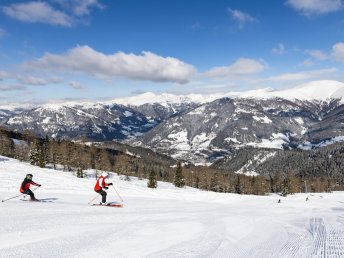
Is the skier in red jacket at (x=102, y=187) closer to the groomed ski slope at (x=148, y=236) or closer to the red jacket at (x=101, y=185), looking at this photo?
the red jacket at (x=101, y=185)

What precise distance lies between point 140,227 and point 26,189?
11659 millimetres

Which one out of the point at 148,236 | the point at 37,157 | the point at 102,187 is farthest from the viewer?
the point at 37,157

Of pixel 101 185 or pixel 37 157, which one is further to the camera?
pixel 37 157

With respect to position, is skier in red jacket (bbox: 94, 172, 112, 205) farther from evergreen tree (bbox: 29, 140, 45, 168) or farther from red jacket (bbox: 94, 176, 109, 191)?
evergreen tree (bbox: 29, 140, 45, 168)

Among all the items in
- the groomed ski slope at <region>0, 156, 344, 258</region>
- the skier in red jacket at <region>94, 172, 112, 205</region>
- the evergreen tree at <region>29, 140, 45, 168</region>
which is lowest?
the groomed ski slope at <region>0, 156, 344, 258</region>

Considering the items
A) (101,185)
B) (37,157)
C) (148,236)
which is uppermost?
(37,157)

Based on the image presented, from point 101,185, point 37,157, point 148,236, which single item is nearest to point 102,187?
point 101,185

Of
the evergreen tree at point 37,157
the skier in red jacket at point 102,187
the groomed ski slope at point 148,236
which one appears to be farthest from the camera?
the evergreen tree at point 37,157

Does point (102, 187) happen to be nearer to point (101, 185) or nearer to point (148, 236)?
point (101, 185)

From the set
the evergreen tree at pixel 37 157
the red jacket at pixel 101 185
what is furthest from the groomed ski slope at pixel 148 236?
the evergreen tree at pixel 37 157

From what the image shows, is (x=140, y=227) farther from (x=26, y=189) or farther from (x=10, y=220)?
(x=26, y=189)

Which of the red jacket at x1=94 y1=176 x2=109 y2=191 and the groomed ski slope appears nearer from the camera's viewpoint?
the groomed ski slope

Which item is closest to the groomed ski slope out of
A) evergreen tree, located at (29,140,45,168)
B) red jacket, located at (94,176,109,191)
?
red jacket, located at (94,176,109,191)

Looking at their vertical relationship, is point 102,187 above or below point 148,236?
above
